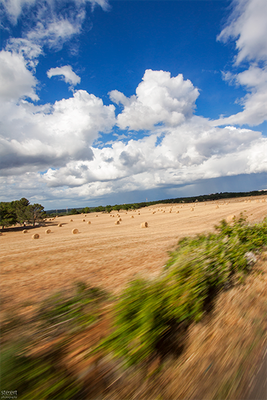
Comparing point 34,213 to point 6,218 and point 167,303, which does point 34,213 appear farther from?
point 167,303

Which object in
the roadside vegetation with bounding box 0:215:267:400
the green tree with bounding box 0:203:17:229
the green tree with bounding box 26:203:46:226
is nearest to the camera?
the roadside vegetation with bounding box 0:215:267:400

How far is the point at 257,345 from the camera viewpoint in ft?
8.84

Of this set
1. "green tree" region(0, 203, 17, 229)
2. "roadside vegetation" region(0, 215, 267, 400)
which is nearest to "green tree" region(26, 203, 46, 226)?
"green tree" region(0, 203, 17, 229)

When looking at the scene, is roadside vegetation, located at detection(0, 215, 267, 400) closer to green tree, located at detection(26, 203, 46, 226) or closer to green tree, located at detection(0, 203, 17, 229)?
green tree, located at detection(0, 203, 17, 229)

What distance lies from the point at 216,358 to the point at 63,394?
69.9 inches

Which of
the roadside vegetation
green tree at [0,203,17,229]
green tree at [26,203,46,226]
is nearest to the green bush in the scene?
the roadside vegetation

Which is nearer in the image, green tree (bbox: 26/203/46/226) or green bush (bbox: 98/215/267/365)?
green bush (bbox: 98/215/267/365)

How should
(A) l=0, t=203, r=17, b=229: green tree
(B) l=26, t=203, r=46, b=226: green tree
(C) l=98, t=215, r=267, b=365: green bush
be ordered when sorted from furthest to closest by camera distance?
1. (B) l=26, t=203, r=46, b=226: green tree
2. (A) l=0, t=203, r=17, b=229: green tree
3. (C) l=98, t=215, r=267, b=365: green bush

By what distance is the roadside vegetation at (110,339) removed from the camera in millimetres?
2049

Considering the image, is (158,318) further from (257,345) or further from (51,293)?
(51,293)

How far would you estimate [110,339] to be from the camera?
2.51 meters

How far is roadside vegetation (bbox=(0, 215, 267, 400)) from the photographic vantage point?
2.05 meters

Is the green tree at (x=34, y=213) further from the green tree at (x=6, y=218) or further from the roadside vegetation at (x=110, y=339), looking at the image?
the roadside vegetation at (x=110, y=339)

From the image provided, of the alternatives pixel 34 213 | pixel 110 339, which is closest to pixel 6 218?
pixel 34 213
